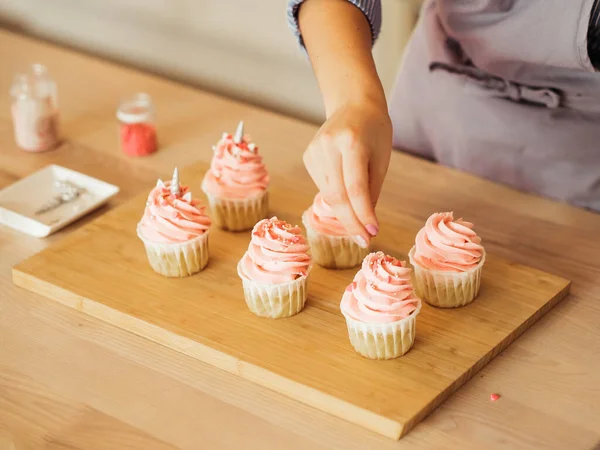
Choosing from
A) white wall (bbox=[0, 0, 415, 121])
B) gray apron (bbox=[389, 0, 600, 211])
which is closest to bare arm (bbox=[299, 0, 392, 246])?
gray apron (bbox=[389, 0, 600, 211])

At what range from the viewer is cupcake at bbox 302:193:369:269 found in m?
1.57

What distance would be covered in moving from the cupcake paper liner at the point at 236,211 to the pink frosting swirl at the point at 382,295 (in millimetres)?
382

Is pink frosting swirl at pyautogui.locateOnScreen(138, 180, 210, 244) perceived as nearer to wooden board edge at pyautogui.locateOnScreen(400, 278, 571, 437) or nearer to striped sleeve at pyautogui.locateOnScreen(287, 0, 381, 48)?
striped sleeve at pyautogui.locateOnScreen(287, 0, 381, 48)

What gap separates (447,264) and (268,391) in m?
0.37

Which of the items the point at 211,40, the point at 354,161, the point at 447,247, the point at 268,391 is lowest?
the point at 211,40

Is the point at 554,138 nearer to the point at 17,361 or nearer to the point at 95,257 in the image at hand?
the point at 95,257

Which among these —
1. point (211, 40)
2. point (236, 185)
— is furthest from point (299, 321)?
point (211, 40)

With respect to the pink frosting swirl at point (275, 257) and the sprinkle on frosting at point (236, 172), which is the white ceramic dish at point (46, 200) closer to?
the sprinkle on frosting at point (236, 172)

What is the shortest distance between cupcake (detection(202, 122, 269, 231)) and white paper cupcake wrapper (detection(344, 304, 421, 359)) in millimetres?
411

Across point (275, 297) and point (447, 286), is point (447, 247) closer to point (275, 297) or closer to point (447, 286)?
point (447, 286)

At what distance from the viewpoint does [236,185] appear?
1.70 m

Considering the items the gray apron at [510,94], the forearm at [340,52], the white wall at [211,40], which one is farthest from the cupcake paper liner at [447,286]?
the white wall at [211,40]

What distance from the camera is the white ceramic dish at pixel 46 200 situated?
5.65 feet

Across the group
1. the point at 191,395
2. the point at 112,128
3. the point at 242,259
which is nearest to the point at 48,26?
the point at 112,128
